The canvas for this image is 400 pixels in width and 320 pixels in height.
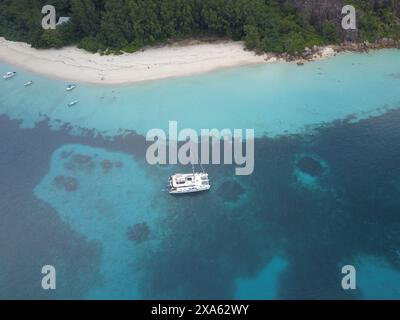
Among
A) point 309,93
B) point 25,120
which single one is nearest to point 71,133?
point 25,120

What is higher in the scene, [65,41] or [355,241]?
[65,41]

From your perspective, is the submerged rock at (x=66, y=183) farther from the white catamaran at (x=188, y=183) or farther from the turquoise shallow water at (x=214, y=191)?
the white catamaran at (x=188, y=183)

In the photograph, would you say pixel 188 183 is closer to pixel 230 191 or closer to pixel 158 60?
pixel 230 191

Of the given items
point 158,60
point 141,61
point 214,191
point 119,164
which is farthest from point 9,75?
point 214,191

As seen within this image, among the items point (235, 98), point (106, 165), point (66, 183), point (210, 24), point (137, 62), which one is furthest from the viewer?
point (210, 24)

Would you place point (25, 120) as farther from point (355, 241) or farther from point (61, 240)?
point (355, 241)

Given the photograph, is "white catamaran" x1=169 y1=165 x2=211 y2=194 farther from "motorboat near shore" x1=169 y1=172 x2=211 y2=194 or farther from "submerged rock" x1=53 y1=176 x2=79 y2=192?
"submerged rock" x1=53 y1=176 x2=79 y2=192
